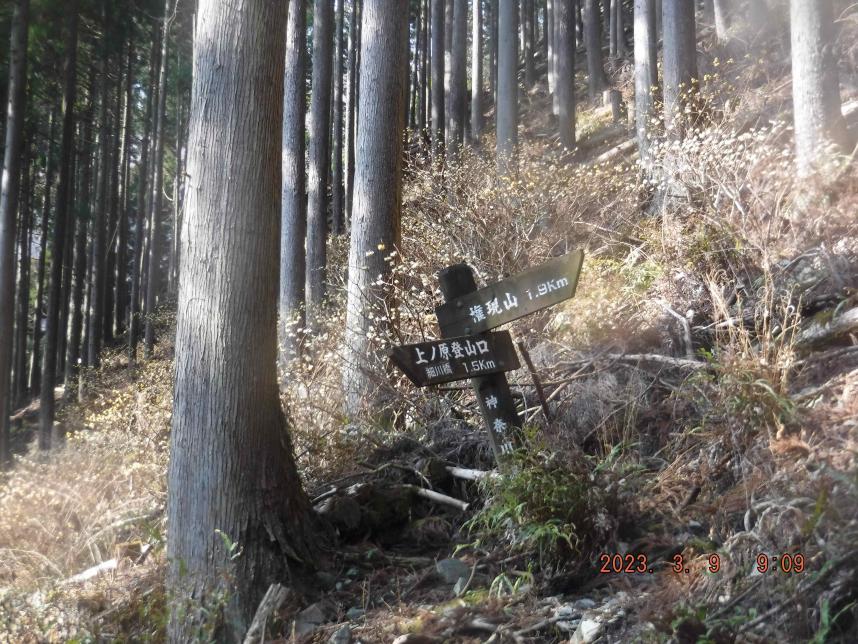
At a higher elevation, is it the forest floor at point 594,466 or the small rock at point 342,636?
the forest floor at point 594,466

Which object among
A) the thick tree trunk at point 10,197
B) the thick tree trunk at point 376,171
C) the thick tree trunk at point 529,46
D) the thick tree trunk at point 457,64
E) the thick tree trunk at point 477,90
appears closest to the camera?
the thick tree trunk at point 376,171

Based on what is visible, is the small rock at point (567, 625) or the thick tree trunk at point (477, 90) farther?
the thick tree trunk at point (477, 90)

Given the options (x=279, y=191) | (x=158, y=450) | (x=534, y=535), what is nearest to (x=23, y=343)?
(x=158, y=450)

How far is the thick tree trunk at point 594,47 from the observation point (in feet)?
74.2

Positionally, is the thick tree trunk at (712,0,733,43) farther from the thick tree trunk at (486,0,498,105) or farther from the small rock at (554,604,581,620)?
the small rock at (554,604,581,620)

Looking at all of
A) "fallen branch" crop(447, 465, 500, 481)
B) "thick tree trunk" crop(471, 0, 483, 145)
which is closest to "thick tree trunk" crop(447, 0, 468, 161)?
"thick tree trunk" crop(471, 0, 483, 145)

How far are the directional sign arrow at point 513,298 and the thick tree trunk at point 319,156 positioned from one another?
938 centimetres

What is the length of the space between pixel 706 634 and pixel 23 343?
25969 millimetres

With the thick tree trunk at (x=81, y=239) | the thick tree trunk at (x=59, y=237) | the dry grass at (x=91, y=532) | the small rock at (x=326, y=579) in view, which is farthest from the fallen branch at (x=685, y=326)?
the thick tree trunk at (x=81, y=239)

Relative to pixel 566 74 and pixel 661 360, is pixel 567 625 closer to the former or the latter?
pixel 661 360

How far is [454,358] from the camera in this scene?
491 cm

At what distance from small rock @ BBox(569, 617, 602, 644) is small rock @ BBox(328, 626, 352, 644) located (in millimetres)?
1173

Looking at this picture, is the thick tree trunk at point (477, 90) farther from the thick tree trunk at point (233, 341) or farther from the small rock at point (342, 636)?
the small rock at point (342, 636)

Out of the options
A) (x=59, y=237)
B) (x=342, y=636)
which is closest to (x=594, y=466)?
(x=342, y=636)
